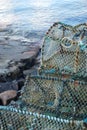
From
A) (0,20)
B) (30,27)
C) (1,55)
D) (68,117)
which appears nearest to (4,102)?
(68,117)

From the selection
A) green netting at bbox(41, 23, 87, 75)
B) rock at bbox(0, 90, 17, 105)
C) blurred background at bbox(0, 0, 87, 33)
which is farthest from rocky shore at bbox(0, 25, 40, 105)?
blurred background at bbox(0, 0, 87, 33)

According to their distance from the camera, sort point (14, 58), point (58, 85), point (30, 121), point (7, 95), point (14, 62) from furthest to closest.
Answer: point (14, 58)
point (14, 62)
point (7, 95)
point (58, 85)
point (30, 121)

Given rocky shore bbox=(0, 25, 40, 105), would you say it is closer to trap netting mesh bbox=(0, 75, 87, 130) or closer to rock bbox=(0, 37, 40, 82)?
rock bbox=(0, 37, 40, 82)

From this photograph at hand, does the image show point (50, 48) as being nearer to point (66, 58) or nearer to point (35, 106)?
point (66, 58)

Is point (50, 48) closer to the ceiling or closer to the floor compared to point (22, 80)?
closer to the ceiling

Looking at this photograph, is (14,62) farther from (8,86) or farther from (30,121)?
(30,121)

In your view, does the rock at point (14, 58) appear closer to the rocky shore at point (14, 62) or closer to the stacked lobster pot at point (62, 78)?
the rocky shore at point (14, 62)

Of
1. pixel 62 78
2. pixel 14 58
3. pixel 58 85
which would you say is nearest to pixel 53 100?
pixel 58 85
